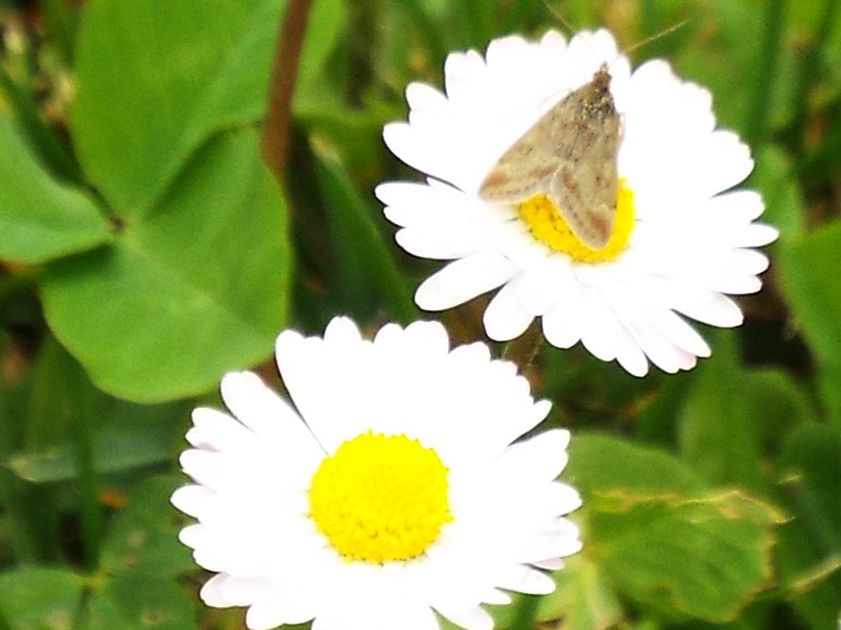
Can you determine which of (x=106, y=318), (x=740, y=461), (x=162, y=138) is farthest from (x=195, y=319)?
(x=740, y=461)

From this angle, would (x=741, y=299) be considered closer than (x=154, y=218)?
No

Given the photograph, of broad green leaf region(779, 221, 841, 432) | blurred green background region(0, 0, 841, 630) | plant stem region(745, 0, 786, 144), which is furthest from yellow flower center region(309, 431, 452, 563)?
plant stem region(745, 0, 786, 144)

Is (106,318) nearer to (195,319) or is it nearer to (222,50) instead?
(195,319)

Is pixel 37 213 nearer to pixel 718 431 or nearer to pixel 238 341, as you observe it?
pixel 238 341

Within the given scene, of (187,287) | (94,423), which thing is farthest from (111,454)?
(187,287)

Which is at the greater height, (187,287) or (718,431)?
(187,287)
